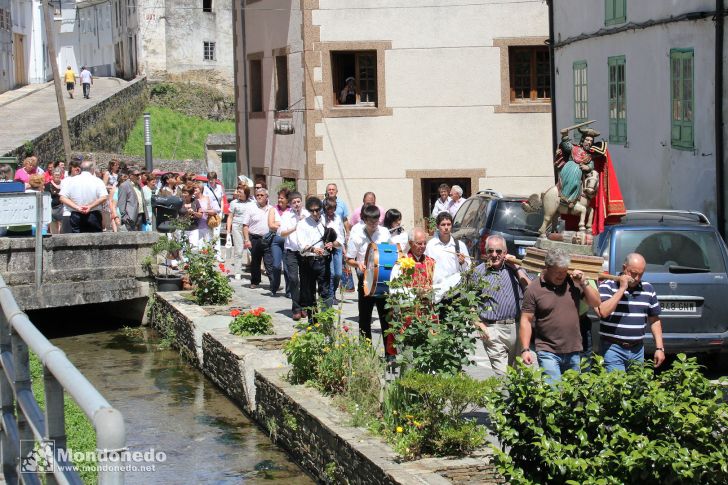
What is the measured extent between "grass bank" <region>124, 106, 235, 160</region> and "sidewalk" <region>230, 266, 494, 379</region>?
3863cm

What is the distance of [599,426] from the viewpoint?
6508 mm

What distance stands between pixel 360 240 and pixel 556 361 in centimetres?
465

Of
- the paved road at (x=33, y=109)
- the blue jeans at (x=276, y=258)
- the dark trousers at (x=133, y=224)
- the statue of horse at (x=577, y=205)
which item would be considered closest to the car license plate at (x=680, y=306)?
the statue of horse at (x=577, y=205)

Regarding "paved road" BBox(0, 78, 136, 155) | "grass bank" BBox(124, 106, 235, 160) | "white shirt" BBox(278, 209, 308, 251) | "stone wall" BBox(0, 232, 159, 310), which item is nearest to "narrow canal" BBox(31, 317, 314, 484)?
"stone wall" BBox(0, 232, 159, 310)

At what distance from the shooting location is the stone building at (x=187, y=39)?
2813 inches

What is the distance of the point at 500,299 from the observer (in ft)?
32.3

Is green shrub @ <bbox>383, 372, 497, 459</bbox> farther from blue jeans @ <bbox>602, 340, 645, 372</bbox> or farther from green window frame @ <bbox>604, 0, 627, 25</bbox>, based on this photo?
green window frame @ <bbox>604, 0, 627, 25</bbox>

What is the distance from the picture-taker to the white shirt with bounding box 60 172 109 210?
1919 centimetres

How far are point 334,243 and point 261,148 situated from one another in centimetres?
1509

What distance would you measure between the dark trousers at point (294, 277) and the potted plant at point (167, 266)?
2658 mm

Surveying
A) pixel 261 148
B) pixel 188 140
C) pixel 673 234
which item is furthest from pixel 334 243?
pixel 188 140

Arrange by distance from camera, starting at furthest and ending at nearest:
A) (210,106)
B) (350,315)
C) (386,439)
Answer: (210,106)
(350,315)
(386,439)

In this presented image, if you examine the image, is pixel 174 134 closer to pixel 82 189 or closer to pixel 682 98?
pixel 82 189

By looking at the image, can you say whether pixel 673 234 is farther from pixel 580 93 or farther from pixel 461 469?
pixel 580 93
